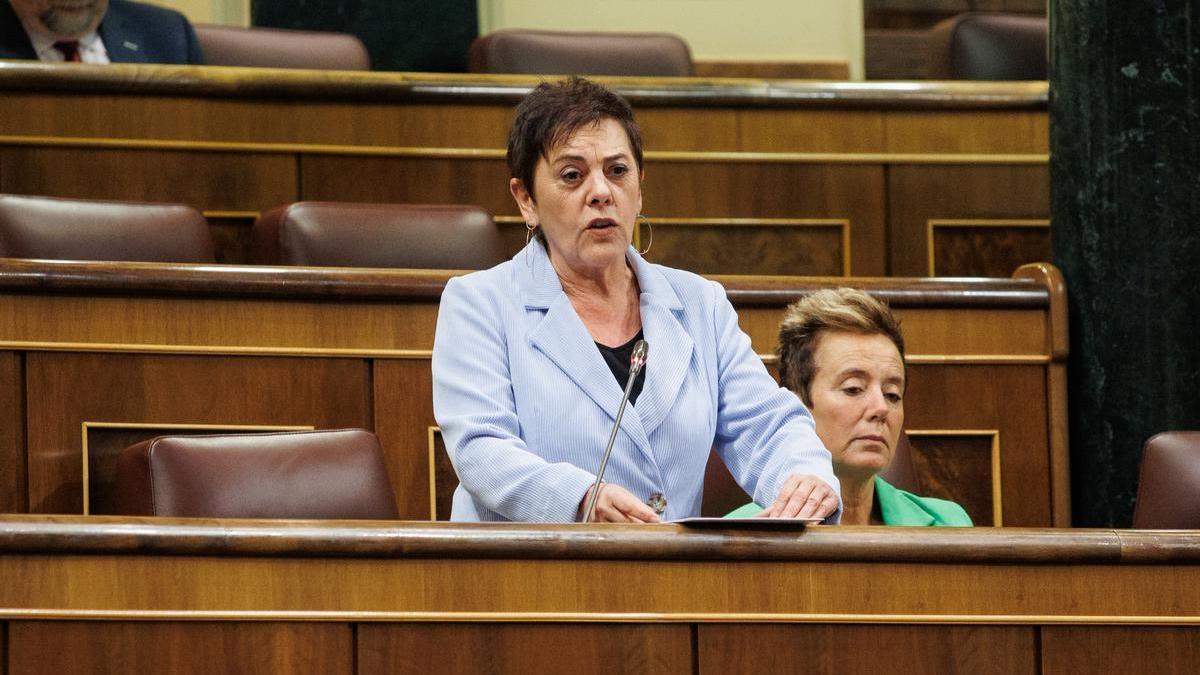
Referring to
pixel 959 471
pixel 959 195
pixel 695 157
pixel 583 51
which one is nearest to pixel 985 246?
pixel 959 195

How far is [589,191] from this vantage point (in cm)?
107

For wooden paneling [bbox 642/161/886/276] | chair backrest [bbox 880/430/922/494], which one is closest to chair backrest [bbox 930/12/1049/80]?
wooden paneling [bbox 642/161/886/276]

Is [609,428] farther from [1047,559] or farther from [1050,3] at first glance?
[1050,3]

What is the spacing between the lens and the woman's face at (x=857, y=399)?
1167mm

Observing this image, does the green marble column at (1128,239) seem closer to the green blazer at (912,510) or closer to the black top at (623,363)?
the green blazer at (912,510)

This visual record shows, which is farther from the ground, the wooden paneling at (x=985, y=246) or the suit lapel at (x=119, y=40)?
the suit lapel at (x=119, y=40)

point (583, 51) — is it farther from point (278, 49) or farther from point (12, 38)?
point (12, 38)

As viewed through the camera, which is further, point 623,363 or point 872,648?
point 623,363

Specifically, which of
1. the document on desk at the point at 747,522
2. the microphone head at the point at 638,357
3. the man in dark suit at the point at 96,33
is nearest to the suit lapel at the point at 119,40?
the man in dark suit at the point at 96,33

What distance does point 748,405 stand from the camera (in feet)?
3.53

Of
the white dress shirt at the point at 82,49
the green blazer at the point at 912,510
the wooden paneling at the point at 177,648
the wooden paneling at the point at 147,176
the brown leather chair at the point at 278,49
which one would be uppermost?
the brown leather chair at the point at 278,49

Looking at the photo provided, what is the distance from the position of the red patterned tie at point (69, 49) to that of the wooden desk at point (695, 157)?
160mm

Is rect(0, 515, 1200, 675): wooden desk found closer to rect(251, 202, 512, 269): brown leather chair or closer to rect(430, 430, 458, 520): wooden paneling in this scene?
rect(430, 430, 458, 520): wooden paneling

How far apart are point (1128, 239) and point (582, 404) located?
2.29ft
